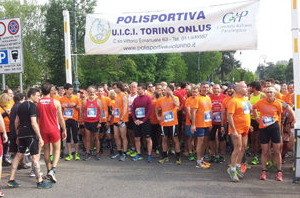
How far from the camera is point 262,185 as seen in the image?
5754 millimetres

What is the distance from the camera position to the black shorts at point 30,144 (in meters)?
5.74

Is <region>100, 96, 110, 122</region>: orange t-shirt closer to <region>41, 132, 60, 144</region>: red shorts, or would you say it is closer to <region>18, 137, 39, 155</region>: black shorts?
Answer: <region>41, 132, 60, 144</region>: red shorts

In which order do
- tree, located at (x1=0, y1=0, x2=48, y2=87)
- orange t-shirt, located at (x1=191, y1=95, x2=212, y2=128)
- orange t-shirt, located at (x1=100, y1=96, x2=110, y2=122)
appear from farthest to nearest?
tree, located at (x1=0, y1=0, x2=48, y2=87), orange t-shirt, located at (x1=100, y1=96, x2=110, y2=122), orange t-shirt, located at (x1=191, y1=95, x2=212, y2=128)

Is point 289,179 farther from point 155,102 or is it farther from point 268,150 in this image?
point 155,102

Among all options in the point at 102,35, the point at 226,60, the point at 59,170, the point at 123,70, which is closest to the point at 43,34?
the point at 123,70

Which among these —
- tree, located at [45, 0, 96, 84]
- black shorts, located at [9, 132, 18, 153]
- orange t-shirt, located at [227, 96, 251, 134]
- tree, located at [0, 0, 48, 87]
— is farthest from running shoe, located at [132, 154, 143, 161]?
tree, located at [0, 0, 48, 87]

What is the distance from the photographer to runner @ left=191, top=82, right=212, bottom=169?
7164mm

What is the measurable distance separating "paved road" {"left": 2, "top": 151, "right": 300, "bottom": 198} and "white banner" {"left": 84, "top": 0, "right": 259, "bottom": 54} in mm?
3412

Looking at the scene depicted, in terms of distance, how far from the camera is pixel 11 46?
846cm

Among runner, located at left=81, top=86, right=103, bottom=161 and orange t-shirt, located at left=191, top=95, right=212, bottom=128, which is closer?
orange t-shirt, located at left=191, top=95, right=212, bottom=128

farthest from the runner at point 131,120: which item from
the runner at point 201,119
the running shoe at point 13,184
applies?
the running shoe at point 13,184

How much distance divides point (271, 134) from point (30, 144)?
16.2 feet

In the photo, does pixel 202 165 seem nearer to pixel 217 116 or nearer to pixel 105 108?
pixel 217 116

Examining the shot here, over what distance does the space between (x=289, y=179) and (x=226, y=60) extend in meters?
86.3
